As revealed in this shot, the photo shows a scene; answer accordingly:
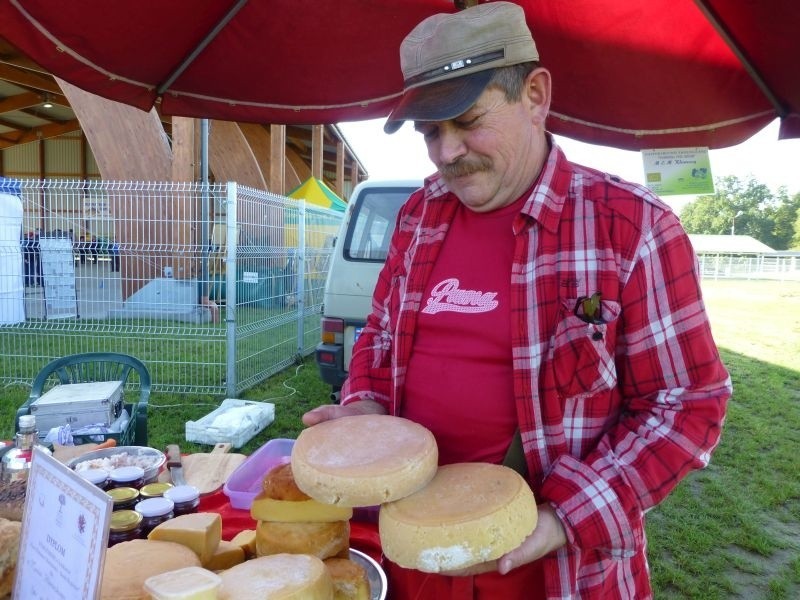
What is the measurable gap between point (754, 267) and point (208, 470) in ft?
144

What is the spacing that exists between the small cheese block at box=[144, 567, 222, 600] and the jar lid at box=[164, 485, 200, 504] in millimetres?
747

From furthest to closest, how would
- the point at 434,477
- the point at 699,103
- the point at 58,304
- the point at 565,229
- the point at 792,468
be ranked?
the point at 58,304 → the point at 792,468 → the point at 699,103 → the point at 565,229 → the point at 434,477

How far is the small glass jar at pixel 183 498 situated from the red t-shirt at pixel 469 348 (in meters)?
0.75

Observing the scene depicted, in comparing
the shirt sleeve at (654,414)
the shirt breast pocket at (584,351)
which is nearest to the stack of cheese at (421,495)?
the shirt sleeve at (654,414)

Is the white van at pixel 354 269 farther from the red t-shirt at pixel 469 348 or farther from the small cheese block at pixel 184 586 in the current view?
the small cheese block at pixel 184 586

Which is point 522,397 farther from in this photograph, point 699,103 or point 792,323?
point 792,323

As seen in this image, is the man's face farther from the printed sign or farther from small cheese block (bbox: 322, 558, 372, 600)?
the printed sign

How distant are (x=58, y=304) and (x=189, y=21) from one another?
5174 mm

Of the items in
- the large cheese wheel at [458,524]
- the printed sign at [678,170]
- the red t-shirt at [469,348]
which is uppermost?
the printed sign at [678,170]

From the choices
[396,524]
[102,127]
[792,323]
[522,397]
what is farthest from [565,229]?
[792,323]

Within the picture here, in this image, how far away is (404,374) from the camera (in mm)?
1483

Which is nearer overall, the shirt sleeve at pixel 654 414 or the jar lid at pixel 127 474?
the shirt sleeve at pixel 654 414

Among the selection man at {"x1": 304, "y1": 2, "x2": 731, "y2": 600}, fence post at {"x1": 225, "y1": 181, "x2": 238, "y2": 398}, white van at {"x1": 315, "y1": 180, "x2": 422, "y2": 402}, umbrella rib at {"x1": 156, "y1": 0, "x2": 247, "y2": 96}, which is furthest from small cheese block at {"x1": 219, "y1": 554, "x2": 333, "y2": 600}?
fence post at {"x1": 225, "y1": 181, "x2": 238, "y2": 398}

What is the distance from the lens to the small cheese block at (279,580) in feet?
3.30
